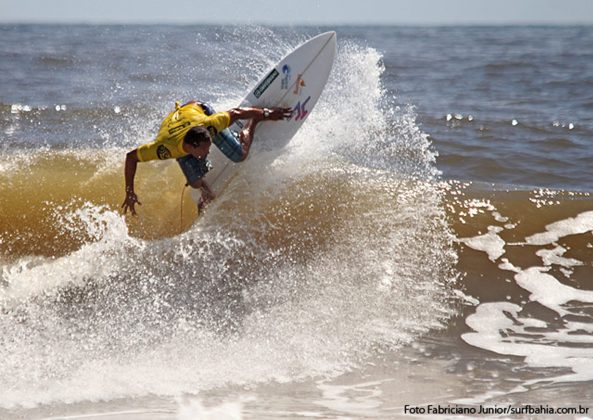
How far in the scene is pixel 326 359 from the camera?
17.3ft

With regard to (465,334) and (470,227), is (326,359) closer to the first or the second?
(465,334)

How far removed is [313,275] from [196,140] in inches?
56.3

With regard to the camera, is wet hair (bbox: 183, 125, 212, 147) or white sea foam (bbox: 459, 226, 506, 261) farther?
white sea foam (bbox: 459, 226, 506, 261)

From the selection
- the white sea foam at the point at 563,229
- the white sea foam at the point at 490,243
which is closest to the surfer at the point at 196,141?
the white sea foam at the point at 490,243

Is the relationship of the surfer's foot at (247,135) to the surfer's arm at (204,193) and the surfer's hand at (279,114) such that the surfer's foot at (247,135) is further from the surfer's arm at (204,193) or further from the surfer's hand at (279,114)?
the surfer's arm at (204,193)

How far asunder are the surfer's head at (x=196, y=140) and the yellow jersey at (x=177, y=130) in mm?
59

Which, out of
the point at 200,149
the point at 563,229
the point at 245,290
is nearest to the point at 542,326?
the point at 563,229

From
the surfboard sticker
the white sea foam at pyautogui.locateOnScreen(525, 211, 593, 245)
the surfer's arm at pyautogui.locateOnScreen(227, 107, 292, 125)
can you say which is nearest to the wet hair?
the surfer's arm at pyautogui.locateOnScreen(227, 107, 292, 125)

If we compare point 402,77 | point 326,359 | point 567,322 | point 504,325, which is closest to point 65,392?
point 326,359

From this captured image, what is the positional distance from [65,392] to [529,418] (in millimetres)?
2673

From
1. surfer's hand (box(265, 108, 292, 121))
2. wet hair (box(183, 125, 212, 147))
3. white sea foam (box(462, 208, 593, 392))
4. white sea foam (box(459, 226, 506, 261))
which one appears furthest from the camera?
surfer's hand (box(265, 108, 292, 121))

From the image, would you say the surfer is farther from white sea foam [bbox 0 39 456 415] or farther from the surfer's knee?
white sea foam [bbox 0 39 456 415]

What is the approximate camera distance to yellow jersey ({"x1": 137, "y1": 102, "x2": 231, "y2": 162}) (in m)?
6.54

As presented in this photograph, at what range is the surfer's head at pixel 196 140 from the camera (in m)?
6.48
